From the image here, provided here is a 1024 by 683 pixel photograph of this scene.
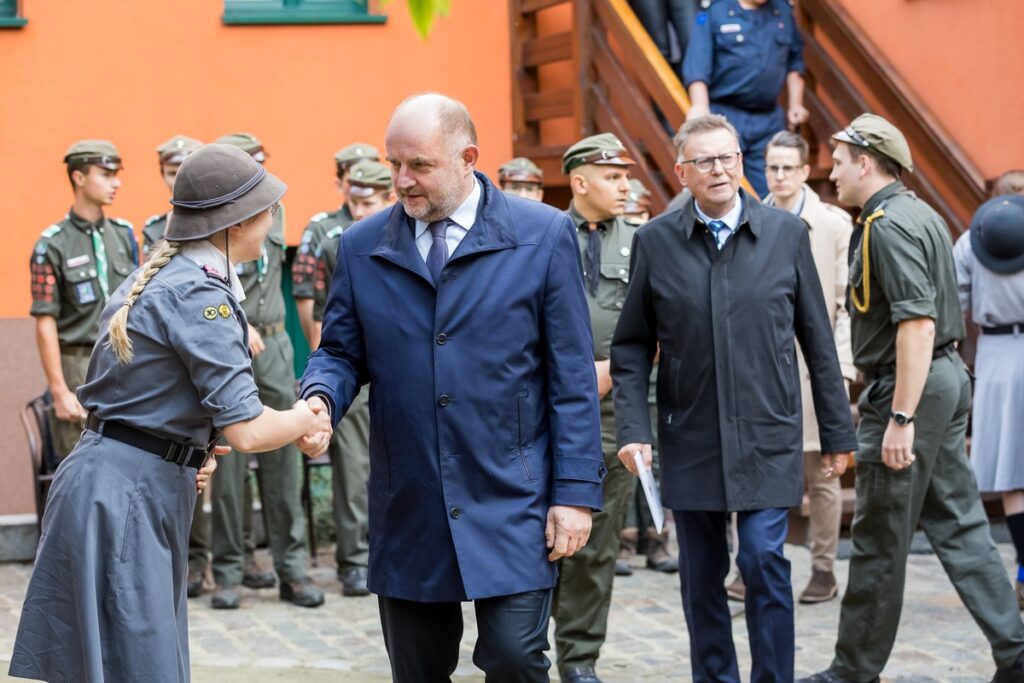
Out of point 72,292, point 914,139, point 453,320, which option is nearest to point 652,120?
point 914,139

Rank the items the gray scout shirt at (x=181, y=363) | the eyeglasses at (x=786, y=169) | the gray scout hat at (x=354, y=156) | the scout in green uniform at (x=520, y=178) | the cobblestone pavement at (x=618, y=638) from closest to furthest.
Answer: the gray scout shirt at (x=181, y=363)
the cobblestone pavement at (x=618, y=638)
the eyeglasses at (x=786, y=169)
the gray scout hat at (x=354, y=156)
the scout in green uniform at (x=520, y=178)

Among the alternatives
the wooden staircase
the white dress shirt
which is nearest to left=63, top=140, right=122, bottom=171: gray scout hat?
the wooden staircase

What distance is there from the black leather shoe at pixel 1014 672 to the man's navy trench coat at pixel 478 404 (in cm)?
246

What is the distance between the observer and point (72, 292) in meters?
8.68

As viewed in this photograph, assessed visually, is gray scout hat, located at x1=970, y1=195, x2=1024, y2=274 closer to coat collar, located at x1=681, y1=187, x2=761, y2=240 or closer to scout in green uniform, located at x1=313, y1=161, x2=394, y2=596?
coat collar, located at x1=681, y1=187, x2=761, y2=240

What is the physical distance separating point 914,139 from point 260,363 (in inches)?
192

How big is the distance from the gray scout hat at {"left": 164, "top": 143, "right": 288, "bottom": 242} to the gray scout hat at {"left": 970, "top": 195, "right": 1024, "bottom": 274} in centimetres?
413

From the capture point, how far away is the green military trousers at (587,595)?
6574mm

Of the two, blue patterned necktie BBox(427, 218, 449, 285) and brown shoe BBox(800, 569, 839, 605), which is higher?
blue patterned necktie BBox(427, 218, 449, 285)

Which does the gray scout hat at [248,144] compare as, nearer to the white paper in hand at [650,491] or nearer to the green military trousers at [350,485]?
the green military trousers at [350,485]

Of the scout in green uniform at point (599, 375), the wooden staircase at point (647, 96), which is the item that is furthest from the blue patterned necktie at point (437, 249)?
the wooden staircase at point (647, 96)

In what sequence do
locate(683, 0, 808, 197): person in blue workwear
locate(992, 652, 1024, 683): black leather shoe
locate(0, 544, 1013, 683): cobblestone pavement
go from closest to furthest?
1. locate(992, 652, 1024, 683): black leather shoe
2. locate(0, 544, 1013, 683): cobblestone pavement
3. locate(683, 0, 808, 197): person in blue workwear

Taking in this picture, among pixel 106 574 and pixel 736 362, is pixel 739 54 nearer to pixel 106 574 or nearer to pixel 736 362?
pixel 736 362

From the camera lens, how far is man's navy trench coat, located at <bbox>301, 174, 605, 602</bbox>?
4.43 meters
